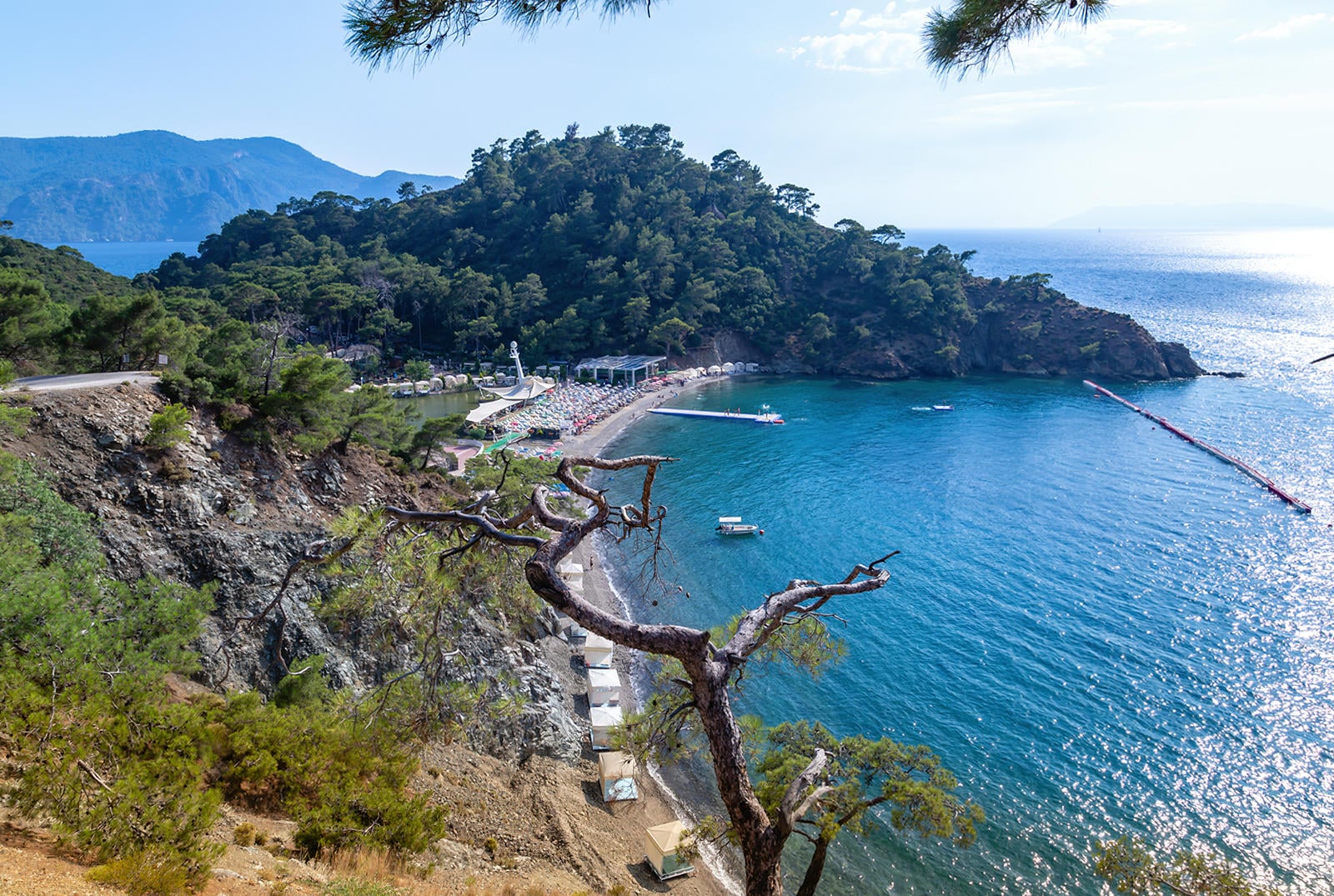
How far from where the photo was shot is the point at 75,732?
623 cm

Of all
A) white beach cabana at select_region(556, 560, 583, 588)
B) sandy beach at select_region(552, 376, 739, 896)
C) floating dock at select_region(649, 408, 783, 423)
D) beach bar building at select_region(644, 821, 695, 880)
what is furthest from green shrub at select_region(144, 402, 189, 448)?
floating dock at select_region(649, 408, 783, 423)

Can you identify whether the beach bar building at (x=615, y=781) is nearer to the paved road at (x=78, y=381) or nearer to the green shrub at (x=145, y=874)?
the green shrub at (x=145, y=874)

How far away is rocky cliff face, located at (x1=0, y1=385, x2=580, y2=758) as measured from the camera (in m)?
12.9

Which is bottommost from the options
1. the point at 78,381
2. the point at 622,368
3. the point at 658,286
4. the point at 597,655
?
the point at 597,655

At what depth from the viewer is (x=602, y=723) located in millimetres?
16547

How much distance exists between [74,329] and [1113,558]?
35.6 m

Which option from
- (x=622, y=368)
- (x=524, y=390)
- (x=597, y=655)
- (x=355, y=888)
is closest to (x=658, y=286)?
(x=622, y=368)

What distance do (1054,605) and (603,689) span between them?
16.2m

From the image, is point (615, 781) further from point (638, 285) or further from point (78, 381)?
point (638, 285)

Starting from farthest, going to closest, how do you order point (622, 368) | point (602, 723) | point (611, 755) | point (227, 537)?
1. point (622, 368)
2. point (602, 723)
3. point (611, 755)
4. point (227, 537)

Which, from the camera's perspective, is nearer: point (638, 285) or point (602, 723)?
point (602, 723)

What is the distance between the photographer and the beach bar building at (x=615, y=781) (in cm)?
1462

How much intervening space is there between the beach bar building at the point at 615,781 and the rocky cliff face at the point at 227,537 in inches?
46.6

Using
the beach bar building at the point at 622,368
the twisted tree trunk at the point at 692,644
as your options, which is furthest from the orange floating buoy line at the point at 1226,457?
the twisted tree trunk at the point at 692,644
